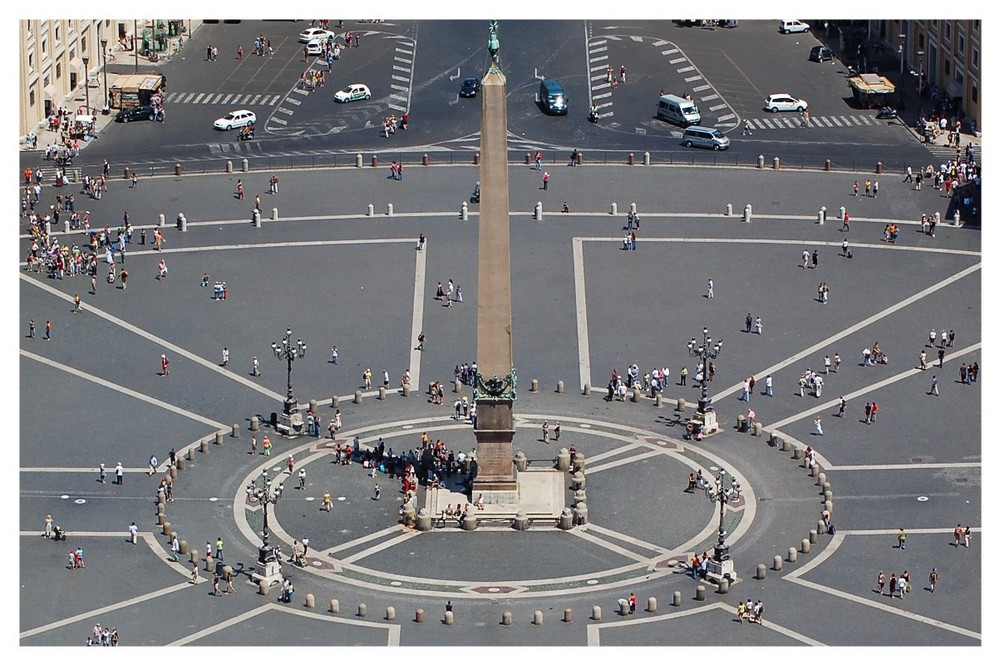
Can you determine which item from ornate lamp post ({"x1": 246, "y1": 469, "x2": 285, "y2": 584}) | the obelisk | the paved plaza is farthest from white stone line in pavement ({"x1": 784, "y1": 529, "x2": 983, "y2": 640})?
ornate lamp post ({"x1": 246, "y1": 469, "x2": 285, "y2": 584})

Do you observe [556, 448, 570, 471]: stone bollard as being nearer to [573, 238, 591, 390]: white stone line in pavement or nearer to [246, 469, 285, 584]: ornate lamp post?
[573, 238, 591, 390]: white stone line in pavement

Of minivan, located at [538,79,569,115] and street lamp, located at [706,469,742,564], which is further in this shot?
minivan, located at [538,79,569,115]

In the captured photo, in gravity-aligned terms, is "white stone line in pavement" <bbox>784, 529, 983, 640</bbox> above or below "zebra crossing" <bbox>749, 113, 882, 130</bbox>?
below

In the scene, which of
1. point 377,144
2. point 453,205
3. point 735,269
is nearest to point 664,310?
point 735,269

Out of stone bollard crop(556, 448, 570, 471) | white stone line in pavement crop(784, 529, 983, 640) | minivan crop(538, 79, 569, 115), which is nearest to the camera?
white stone line in pavement crop(784, 529, 983, 640)

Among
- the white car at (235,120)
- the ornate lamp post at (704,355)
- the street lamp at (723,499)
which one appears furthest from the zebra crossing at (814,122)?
the street lamp at (723,499)

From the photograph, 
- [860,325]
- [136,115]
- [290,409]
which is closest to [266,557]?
[290,409]

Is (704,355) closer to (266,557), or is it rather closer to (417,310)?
(417,310)
